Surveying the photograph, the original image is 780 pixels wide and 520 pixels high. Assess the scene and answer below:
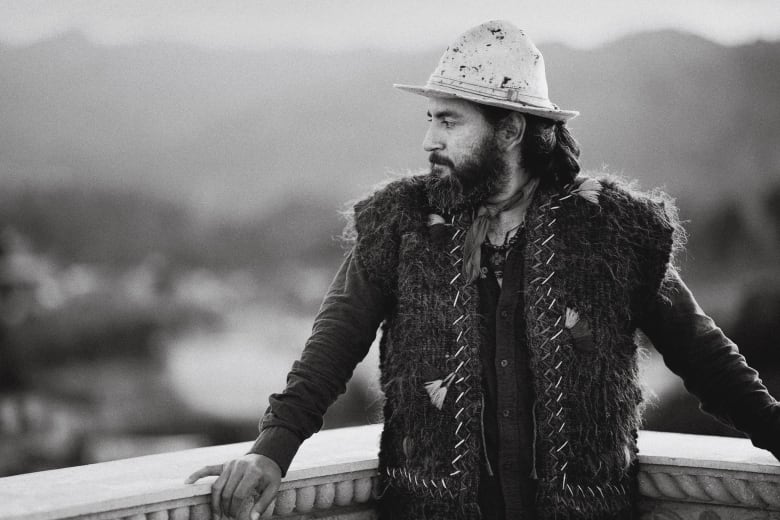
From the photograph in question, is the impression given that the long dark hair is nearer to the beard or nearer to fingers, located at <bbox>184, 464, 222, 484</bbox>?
the beard

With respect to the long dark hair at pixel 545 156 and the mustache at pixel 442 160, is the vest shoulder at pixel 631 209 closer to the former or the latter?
the long dark hair at pixel 545 156

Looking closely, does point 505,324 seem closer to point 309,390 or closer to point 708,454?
point 309,390

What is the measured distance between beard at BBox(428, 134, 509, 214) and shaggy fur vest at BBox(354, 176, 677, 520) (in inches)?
1.5

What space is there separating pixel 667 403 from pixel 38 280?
2621 mm

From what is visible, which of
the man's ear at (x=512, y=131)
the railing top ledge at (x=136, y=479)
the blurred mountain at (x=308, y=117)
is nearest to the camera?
the railing top ledge at (x=136, y=479)

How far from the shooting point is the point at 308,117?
3828mm

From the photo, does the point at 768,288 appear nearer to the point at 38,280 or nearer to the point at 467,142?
the point at 467,142

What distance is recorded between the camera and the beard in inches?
69.3

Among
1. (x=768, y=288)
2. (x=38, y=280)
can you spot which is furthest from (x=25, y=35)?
(x=768, y=288)

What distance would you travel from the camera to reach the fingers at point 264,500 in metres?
1.52

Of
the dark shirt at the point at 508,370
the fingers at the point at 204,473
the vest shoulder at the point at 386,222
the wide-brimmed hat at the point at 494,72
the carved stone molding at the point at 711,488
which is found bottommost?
the carved stone molding at the point at 711,488

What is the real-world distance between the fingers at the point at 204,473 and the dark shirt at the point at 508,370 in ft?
0.37

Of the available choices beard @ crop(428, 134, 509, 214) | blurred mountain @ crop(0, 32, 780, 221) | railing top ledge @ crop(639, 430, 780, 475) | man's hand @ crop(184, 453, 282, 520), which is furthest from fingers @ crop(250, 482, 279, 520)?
blurred mountain @ crop(0, 32, 780, 221)

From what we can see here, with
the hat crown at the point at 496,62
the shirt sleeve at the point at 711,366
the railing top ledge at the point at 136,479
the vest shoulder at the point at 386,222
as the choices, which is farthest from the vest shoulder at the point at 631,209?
the railing top ledge at the point at 136,479
